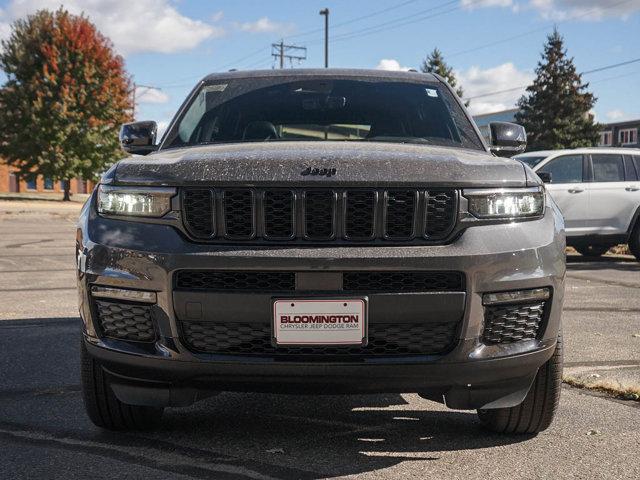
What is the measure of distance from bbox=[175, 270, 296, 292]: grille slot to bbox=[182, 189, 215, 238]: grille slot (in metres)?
0.17

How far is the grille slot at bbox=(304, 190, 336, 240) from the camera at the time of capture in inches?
128

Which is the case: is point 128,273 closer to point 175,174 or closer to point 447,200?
point 175,174

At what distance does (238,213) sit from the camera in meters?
3.29

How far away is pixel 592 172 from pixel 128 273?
11338 millimetres

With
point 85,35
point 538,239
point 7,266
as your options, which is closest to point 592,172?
point 7,266

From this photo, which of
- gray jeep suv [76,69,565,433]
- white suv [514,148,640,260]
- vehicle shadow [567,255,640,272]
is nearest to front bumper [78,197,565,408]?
gray jeep suv [76,69,565,433]

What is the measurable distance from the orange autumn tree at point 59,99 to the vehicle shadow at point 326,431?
136 ft

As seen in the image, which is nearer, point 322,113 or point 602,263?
point 322,113

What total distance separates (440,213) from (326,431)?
122 centimetres

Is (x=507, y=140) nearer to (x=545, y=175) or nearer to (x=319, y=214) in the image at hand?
(x=319, y=214)

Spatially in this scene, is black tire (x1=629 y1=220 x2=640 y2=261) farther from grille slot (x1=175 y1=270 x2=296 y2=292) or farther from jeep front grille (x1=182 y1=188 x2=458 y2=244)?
grille slot (x1=175 y1=270 x2=296 y2=292)

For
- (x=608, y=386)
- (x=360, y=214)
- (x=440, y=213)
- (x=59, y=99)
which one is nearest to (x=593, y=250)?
(x=608, y=386)

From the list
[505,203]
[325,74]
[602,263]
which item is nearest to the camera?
[505,203]

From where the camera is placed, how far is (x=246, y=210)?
329cm
